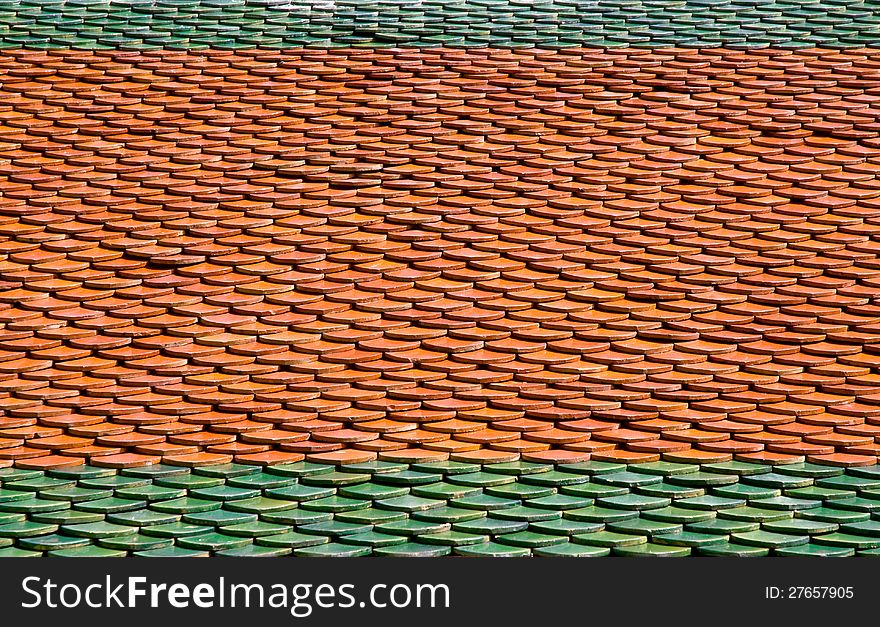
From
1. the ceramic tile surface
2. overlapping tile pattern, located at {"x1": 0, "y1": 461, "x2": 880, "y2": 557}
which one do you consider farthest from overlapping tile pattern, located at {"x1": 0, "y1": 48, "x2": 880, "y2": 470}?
overlapping tile pattern, located at {"x1": 0, "y1": 461, "x2": 880, "y2": 557}

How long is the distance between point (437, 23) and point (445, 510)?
5404mm

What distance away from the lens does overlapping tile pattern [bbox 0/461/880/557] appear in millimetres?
7648

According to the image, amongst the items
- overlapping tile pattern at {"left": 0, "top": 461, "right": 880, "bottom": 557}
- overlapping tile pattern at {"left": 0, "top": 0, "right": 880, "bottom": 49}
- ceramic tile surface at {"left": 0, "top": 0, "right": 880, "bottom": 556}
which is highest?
overlapping tile pattern at {"left": 0, "top": 0, "right": 880, "bottom": 49}

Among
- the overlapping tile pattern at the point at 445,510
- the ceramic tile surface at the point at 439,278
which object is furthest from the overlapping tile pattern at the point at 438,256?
the overlapping tile pattern at the point at 445,510

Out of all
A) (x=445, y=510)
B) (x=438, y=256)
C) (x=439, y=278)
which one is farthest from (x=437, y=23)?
(x=445, y=510)

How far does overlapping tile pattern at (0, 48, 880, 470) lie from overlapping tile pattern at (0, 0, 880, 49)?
0.26 meters

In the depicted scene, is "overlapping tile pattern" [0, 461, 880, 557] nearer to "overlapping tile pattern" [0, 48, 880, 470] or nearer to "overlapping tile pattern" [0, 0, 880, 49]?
"overlapping tile pattern" [0, 48, 880, 470]

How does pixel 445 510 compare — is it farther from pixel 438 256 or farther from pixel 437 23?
pixel 437 23

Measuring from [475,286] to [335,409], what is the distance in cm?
149

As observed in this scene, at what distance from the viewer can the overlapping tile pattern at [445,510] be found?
7648mm

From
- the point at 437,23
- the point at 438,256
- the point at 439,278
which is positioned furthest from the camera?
the point at 437,23

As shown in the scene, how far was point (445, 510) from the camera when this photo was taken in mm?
7898

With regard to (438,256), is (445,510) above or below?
below

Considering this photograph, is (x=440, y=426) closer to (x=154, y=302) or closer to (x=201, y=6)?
(x=154, y=302)
